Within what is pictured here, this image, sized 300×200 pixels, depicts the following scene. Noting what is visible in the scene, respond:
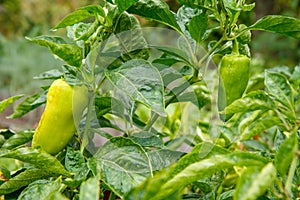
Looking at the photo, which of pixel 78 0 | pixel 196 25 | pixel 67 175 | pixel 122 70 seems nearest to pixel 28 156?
pixel 67 175

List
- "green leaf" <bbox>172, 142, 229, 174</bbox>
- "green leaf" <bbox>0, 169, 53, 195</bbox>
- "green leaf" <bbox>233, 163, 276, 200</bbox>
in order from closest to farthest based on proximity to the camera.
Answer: "green leaf" <bbox>233, 163, 276, 200</bbox>, "green leaf" <bbox>172, 142, 229, 174</bbox>, "green leaf" <bbox>0, 169, 53, 195</bbox>

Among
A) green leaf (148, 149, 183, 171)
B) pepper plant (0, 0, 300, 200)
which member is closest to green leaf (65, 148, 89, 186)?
pepper plant (0, 0, 300, 200)

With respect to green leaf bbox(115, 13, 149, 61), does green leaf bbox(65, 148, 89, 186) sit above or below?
below

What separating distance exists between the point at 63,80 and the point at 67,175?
148mm

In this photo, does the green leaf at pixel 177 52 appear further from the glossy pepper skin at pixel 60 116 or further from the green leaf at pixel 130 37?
the glossy pepper skin at pixel 60 116

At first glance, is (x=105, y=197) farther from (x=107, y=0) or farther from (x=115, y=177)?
(x=107, y=0)

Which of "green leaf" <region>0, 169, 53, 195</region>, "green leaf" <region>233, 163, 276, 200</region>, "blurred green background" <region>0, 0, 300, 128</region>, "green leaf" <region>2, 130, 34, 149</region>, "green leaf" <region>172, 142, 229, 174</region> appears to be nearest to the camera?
"green leaf" <region>233, 163, 276, 200</region>

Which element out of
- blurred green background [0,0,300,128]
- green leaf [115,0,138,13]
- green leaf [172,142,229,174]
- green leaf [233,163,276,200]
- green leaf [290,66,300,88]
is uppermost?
green leaf [115,0,138,13]

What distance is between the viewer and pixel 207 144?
61 centimetres

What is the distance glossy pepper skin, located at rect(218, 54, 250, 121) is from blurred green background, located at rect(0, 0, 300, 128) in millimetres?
3387

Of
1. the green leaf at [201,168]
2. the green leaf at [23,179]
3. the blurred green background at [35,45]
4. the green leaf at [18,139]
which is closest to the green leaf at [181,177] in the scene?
the green leaf at [201,168]

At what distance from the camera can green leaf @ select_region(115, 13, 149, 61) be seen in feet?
2.37

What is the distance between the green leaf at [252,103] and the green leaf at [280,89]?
3cm

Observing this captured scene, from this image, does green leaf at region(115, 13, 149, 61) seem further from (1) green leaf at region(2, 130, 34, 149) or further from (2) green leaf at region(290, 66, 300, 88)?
(2) green leaf at region(290, 66, 300, 88)
